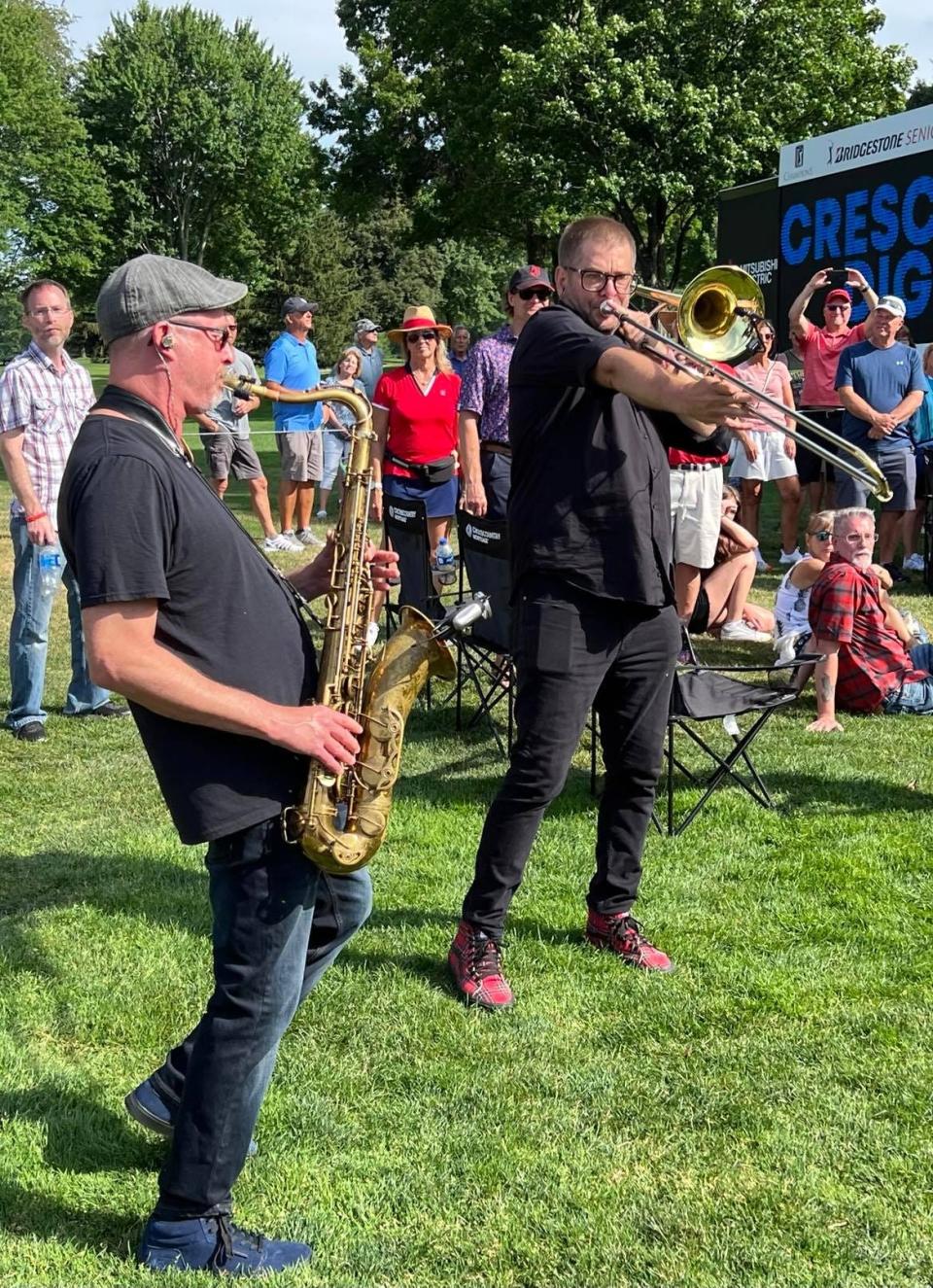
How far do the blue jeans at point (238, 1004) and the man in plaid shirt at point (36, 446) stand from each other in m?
3.96

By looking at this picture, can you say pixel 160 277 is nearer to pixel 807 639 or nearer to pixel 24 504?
pixel 24 504

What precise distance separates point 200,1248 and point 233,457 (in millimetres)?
10684

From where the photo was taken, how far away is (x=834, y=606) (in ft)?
21.1

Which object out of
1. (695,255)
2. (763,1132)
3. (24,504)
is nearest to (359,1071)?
(763,1132)

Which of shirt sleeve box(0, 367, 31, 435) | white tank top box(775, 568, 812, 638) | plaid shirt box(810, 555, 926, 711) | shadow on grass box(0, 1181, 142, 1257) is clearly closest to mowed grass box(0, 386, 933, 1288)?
shadow on grass box(0, 1181, 142, 1257)

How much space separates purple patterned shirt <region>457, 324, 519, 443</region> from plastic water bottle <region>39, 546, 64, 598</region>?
2696 millimetres

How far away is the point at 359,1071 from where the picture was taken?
Answer: 3.43 metres

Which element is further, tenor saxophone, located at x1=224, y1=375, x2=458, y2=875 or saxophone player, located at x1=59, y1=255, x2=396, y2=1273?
tenor saxophone, located at x1=224, y1=375, x2=458, y2=875

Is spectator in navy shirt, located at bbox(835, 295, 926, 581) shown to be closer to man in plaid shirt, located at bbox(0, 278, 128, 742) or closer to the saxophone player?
man in plaid shirt, located at bbox(0, 278, 128, 742)

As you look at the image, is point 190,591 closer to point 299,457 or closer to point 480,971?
point 480,971

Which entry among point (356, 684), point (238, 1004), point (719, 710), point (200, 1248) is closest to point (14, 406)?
point (719, 710)

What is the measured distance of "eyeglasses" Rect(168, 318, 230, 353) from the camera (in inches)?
90.7

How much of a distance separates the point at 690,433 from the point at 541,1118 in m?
2.11

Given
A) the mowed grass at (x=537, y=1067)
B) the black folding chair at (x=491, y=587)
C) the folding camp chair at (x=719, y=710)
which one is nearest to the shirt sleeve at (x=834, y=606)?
the folding camp chair at (x=719, y=710)
